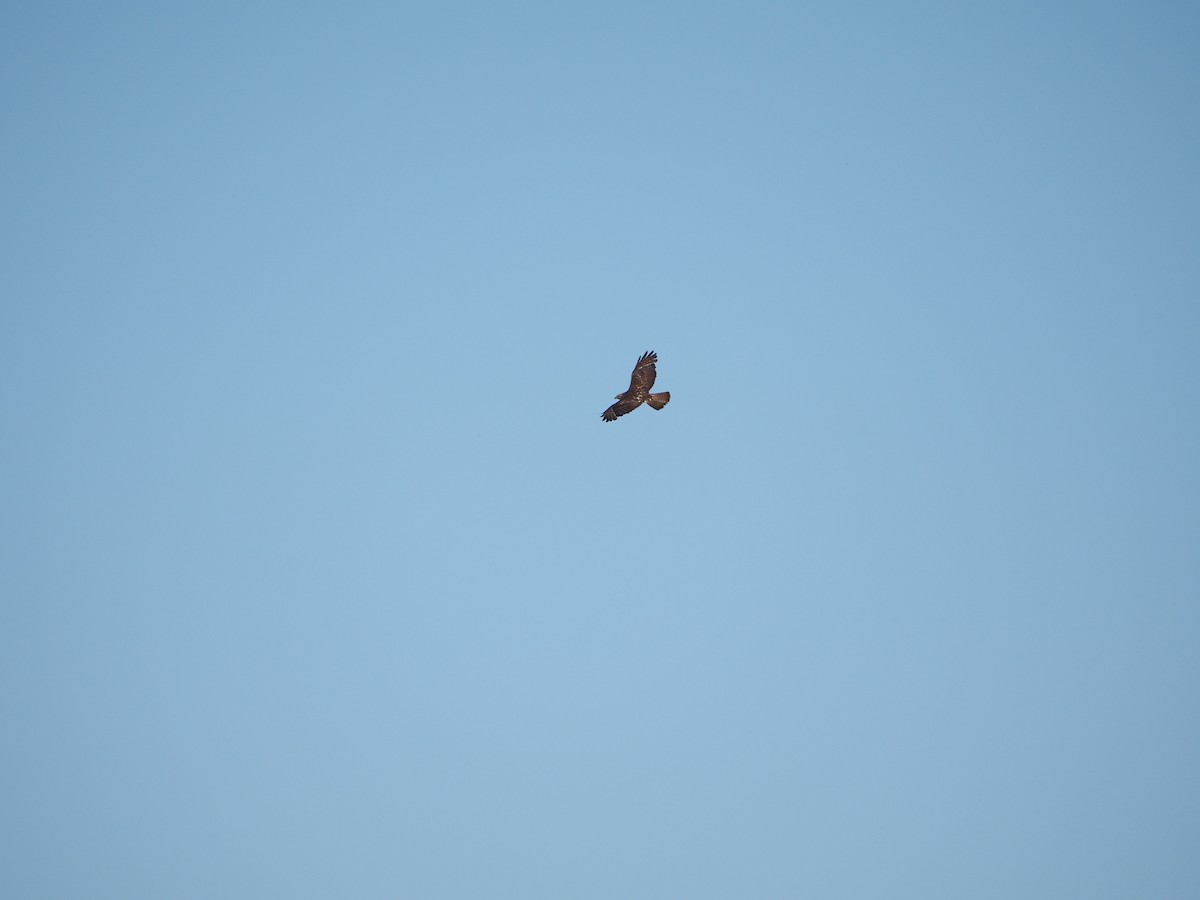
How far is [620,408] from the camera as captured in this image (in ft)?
95.5

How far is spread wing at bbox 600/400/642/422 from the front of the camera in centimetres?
A: 2911

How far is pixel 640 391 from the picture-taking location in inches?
1148

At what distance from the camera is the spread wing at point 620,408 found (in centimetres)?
2911
